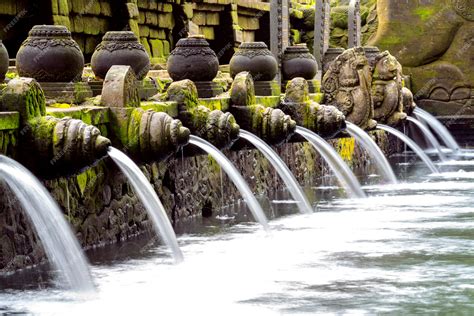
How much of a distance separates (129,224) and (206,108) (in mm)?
1756

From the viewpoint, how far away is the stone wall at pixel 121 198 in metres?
9.00

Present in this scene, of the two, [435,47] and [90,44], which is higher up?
[435,47]

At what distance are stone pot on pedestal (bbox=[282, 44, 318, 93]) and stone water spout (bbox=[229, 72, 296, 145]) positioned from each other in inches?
193

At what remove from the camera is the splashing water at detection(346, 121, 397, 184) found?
55.5ft

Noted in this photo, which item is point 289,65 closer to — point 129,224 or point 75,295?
point 129,224

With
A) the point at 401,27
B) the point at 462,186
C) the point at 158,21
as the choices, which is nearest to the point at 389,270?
the point at 462,186

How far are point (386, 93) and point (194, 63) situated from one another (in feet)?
24.3

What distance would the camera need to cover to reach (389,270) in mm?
9086

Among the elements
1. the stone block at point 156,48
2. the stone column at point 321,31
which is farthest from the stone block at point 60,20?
the stone column at point 321,31

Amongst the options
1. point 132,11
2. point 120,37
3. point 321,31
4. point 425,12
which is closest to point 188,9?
point 321,31

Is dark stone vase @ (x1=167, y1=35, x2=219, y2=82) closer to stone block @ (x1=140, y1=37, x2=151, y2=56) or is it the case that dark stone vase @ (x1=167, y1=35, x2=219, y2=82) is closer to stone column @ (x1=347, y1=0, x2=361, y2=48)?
stone block @ (x1=140, y1=37, x2=151, y2=56)

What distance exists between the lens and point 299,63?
1842 cm

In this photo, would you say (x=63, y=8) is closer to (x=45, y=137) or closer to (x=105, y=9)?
(x=105, y=9)

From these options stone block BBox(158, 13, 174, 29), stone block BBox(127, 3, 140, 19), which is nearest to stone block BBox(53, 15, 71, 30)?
stone block BBox(127, 3, 140, 19)
